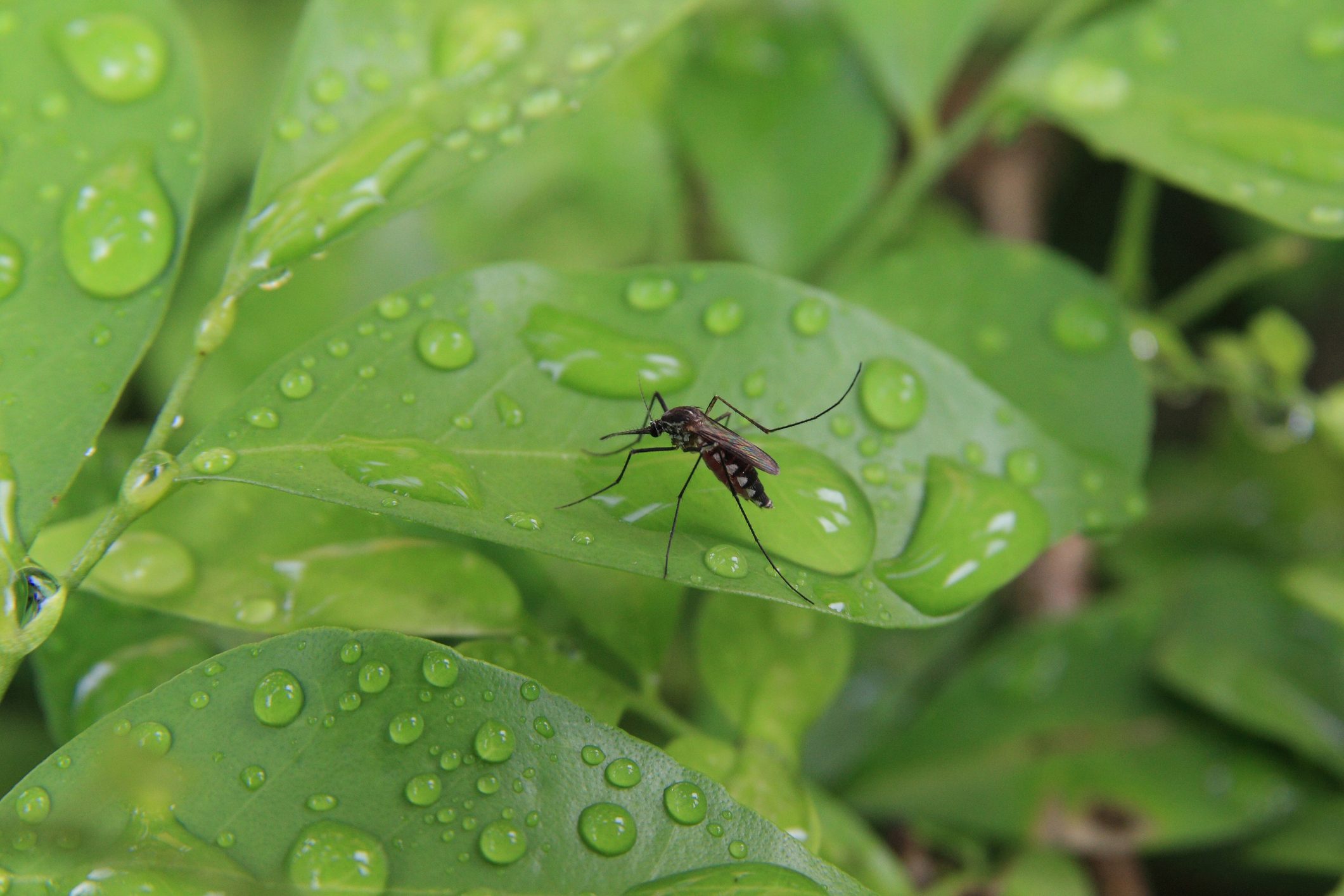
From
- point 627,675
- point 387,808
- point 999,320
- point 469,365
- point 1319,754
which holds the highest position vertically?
point 469,365

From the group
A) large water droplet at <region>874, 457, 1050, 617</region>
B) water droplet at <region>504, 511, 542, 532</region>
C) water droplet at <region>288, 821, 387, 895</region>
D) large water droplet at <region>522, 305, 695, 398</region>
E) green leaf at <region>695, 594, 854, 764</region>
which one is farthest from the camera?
green leaf at <region>695, 594, 854, 764</region>

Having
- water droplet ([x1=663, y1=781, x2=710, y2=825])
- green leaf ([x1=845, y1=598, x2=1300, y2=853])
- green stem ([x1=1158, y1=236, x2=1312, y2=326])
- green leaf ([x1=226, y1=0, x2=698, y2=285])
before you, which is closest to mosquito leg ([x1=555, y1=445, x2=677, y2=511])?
water droplet ([x1=663, y1=781, x2=710, y2=825])

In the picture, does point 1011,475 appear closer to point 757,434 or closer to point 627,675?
point 757,434

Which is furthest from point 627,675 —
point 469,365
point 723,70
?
point 723,70

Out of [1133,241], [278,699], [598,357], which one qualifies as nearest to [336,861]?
[278,699]

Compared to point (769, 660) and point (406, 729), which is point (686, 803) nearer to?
point (406, 729)

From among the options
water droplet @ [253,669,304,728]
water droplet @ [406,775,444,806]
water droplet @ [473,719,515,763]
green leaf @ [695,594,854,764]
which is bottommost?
green leaf @ [695,594,854,764]

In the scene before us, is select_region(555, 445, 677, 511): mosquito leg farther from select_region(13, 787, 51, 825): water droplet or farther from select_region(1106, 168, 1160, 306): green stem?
select_region(1106, 168, 1160, 306): green stem
